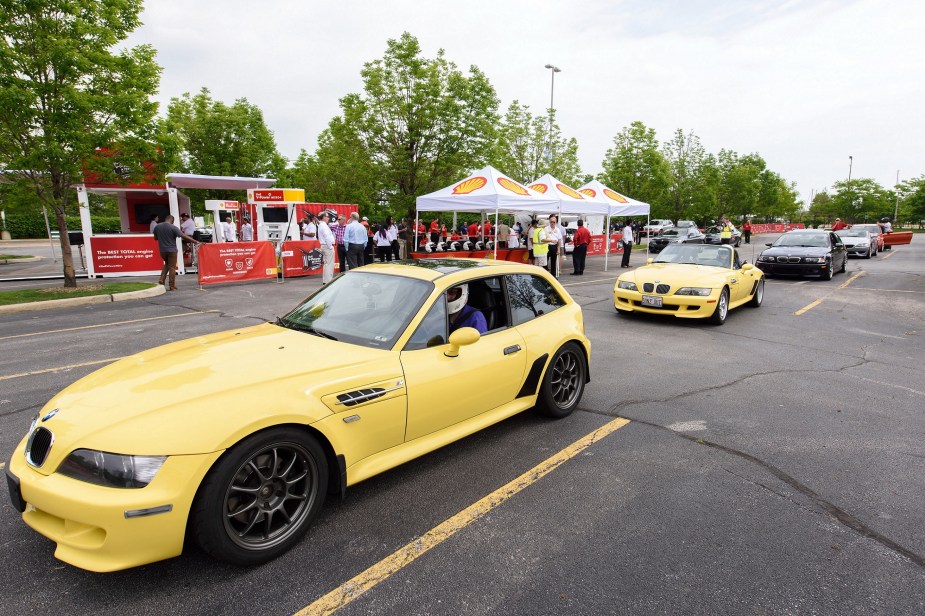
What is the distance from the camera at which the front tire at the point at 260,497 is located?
7.70 ft

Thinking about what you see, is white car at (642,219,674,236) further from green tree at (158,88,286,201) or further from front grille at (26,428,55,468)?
front grille at (26,428,55,468)

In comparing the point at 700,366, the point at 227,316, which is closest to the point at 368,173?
the point at 227,316

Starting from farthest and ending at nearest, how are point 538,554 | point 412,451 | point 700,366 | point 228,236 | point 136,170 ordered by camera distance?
point 228,236 → point 136,170 → point 700,366 → point 412,451 → point 538,554

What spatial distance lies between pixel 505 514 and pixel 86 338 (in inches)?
289

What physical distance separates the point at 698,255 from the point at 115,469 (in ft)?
32.9

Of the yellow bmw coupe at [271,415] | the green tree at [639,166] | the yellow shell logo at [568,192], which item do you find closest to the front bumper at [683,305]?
the yellow bmw coupe at [271,415]

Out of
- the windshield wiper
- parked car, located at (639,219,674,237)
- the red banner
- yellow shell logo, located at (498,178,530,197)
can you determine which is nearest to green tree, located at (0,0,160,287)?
the red banner

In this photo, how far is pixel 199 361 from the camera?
3.02 meters

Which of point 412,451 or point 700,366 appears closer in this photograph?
point 412,451

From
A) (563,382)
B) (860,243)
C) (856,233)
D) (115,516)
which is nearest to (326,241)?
(563,382)

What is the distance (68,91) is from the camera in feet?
33.2

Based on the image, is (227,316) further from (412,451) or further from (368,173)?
(368,173)

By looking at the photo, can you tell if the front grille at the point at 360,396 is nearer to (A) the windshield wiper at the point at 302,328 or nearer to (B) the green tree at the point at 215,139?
(A) the windshield wiper at the point at 302,328

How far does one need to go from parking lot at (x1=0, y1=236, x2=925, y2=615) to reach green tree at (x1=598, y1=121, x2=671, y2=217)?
33.1 meters
